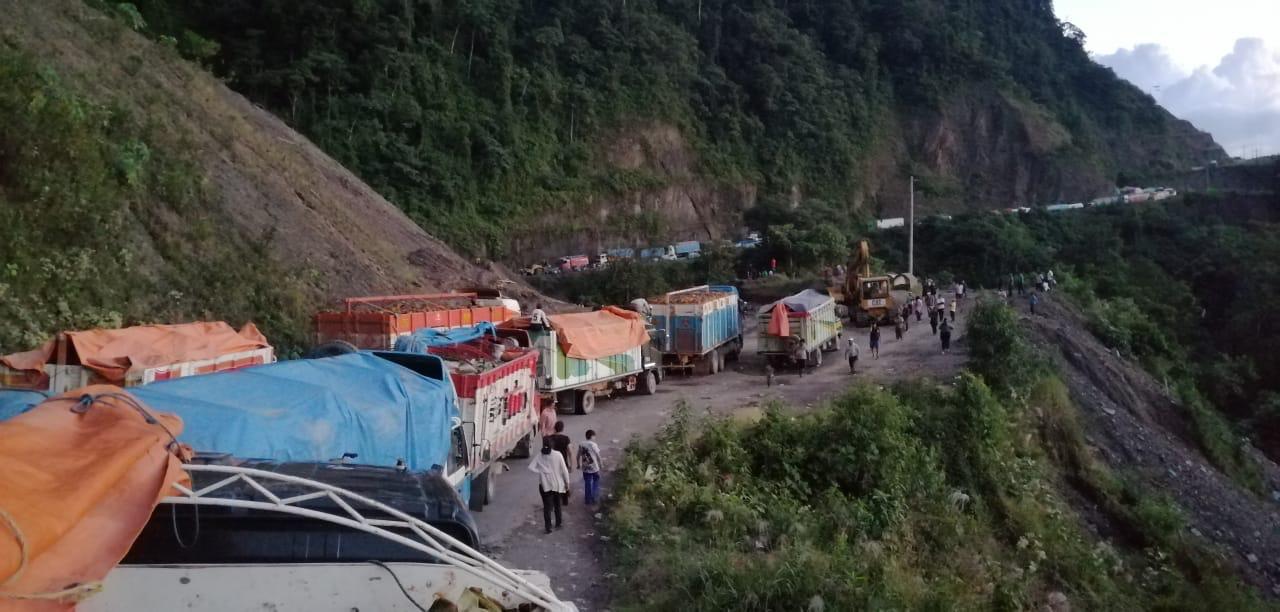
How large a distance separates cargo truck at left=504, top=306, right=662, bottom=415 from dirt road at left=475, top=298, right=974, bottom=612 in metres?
0.42

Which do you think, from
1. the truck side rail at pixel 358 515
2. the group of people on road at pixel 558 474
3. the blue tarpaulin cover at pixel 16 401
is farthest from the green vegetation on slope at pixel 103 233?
the truck side rail at pixel 358 515

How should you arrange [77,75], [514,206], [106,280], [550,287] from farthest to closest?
[514,206] → [550,287] → [77,75] → [106,280]

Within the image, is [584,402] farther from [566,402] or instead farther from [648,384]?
[648,384]

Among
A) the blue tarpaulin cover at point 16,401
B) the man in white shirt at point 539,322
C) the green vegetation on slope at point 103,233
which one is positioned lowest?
the blue tarpaulin cover at point 16,401

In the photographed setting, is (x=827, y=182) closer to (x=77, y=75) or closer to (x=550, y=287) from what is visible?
(x=550, y=287)

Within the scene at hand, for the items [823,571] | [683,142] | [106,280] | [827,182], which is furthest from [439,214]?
[823,571]

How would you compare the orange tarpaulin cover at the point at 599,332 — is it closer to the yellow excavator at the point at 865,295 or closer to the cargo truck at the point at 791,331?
the cargo truck at the point at 791,331

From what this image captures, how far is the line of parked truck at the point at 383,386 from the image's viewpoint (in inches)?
153

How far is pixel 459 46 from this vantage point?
5003cm

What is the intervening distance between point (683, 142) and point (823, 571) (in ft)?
173

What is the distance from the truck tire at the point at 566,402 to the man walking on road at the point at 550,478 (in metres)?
6.39

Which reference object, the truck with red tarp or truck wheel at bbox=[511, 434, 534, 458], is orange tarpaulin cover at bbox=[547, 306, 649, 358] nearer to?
the truck with red tarp

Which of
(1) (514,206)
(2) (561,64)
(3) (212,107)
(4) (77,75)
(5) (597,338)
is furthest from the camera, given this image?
(2) (561,64)

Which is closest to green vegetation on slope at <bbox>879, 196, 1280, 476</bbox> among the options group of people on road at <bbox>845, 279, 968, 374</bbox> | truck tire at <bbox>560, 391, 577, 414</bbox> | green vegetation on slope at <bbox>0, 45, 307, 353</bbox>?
group of people on road at <bbox>845, 279, 968, 374</bbox>
